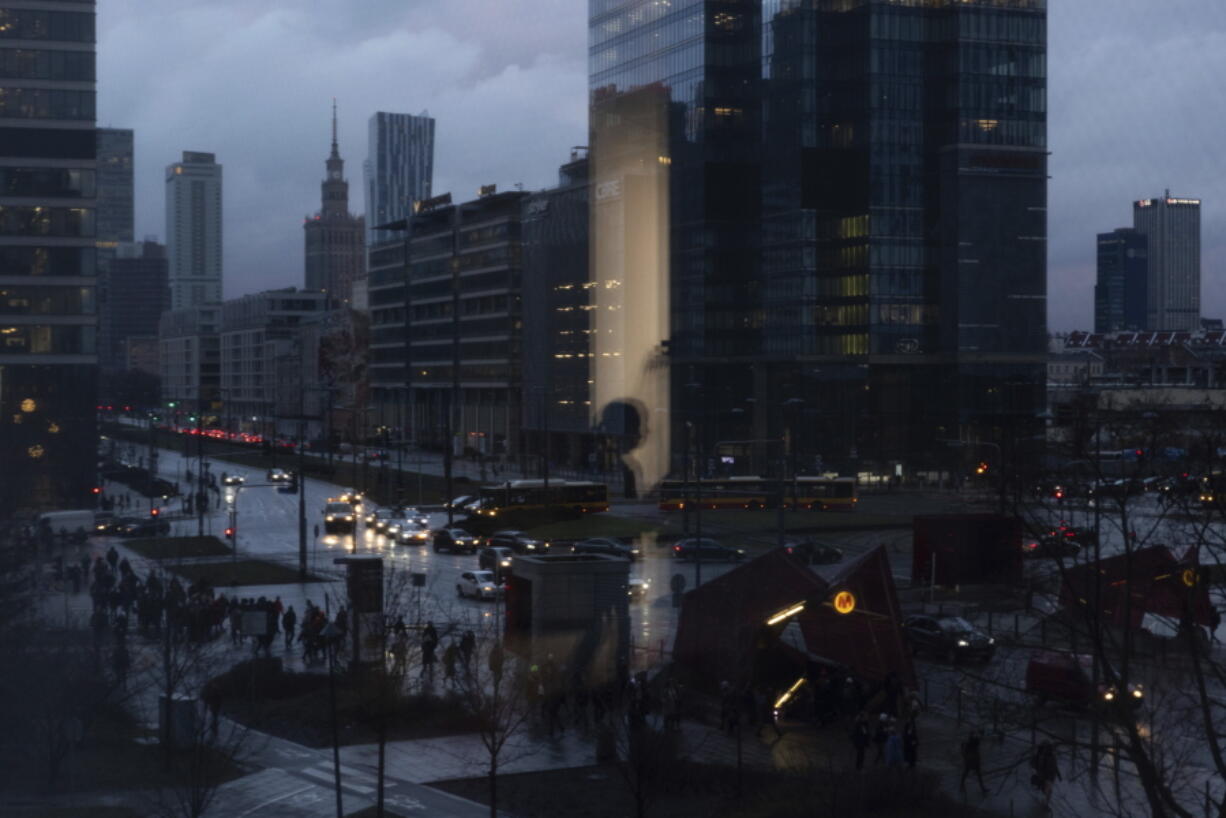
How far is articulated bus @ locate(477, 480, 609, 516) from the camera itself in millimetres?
62719

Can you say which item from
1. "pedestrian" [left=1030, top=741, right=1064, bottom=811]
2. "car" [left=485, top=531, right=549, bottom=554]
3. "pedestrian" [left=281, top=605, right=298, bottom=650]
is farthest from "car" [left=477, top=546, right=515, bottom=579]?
"pedestrian" [left=1030, top=741, right=1064, bottom=811]

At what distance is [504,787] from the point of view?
21.2 meters

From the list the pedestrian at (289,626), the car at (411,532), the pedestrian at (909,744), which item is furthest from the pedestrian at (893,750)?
the car at (411,532)

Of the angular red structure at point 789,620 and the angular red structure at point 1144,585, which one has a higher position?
the angular red structure at point 1144,585

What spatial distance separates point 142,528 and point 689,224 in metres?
44.0

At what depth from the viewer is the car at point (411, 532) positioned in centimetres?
5856

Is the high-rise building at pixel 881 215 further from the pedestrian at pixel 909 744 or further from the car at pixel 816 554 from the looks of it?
the pedestrian at pixel 909 744

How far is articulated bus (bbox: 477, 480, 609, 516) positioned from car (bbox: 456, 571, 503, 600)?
63.1ft

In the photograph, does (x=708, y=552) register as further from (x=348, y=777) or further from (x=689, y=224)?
(x=689, y=224)

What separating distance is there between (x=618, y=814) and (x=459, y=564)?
32895 mm

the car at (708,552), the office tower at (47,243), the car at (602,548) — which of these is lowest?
the car at (708,552)

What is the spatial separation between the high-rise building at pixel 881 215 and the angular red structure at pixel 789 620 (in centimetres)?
5984

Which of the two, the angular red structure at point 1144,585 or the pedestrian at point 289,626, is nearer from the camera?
the angular red structure at point 1144,585

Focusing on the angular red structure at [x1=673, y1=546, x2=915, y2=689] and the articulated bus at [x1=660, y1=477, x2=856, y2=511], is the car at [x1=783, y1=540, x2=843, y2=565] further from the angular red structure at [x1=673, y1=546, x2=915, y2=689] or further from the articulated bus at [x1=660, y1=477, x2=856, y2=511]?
the angular red structure at [x1=673, y1=546, x2=915, y2=689]
